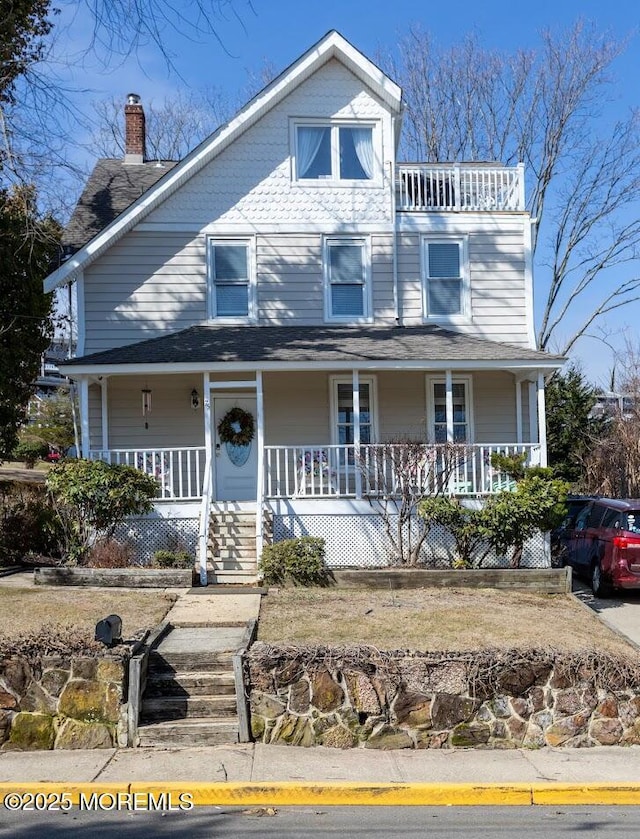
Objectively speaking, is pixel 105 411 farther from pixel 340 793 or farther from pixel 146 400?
pixel 340 793

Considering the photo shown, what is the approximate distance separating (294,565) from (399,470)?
97.5 inches

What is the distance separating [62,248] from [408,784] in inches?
546

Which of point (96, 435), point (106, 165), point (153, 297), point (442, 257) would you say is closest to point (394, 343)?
point (442, 257)

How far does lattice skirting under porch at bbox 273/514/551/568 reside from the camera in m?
15.0

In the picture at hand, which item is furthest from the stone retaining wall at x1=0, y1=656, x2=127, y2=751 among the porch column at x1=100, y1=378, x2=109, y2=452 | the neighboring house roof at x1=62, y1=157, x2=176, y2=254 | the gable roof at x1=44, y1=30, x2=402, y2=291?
the neighboring house roof at x1=62, y1=157, x2=176, y2=254

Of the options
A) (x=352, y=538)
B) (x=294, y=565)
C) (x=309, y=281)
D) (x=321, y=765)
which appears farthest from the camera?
(x=309, y=281)

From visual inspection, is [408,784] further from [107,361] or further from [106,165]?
[106,165]

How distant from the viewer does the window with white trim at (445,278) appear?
18281mm

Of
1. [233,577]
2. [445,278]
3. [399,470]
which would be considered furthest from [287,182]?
[233,577]

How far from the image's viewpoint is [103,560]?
13.8 meters

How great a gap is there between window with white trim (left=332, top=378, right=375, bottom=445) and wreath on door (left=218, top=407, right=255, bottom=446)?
5.64 ft

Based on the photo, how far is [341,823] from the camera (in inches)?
262

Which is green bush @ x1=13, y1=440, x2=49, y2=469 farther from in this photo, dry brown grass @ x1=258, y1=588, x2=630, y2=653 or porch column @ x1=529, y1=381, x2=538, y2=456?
dry brown grass @ x1=258, y1=588, x2=630, y2=653

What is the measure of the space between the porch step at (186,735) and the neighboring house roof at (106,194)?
456 inches
